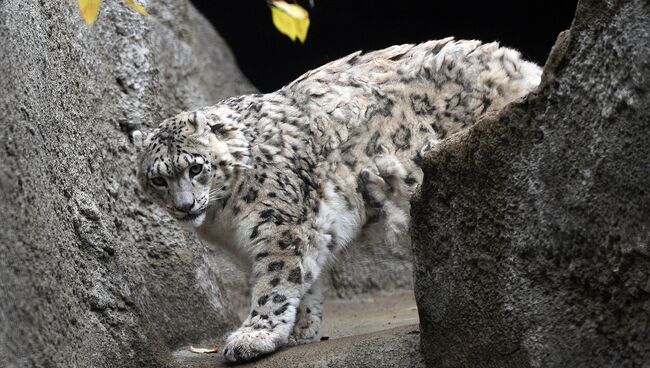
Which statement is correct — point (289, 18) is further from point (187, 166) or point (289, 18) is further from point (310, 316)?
point (310, 316)

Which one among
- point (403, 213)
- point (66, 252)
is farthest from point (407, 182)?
point (66, 252)

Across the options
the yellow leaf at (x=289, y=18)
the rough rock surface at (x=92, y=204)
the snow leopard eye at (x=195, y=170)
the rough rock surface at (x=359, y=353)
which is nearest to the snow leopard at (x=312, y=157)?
the snow leopard eye at (x=195, y=170)

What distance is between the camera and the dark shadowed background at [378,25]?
11320mm

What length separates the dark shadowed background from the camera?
11.3 meters

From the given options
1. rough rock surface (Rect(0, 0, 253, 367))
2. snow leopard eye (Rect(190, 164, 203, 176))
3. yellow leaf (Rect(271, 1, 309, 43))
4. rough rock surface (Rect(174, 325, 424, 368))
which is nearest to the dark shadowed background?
rough rock surface (Rect(0, 0, 253, 367))

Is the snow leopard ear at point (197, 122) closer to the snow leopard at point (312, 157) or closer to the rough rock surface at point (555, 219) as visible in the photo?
the snow leopard at point (312, 157)

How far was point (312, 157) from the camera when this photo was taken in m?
6.61

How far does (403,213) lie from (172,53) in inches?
Answer: 142

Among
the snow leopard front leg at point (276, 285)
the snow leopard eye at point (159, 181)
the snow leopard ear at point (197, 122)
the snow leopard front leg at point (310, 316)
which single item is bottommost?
the snow leopard front leg at point (310, 316)

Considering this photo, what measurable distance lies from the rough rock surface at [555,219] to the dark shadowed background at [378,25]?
22.3 feet

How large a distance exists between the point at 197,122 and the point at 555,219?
291cm

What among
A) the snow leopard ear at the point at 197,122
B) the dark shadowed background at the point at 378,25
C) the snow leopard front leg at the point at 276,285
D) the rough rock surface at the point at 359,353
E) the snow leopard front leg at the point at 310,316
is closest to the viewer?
the rough rock surface at the point at 359,353

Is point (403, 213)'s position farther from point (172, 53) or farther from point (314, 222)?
point (172, 53)

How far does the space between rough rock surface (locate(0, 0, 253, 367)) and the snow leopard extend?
1.80 feet
